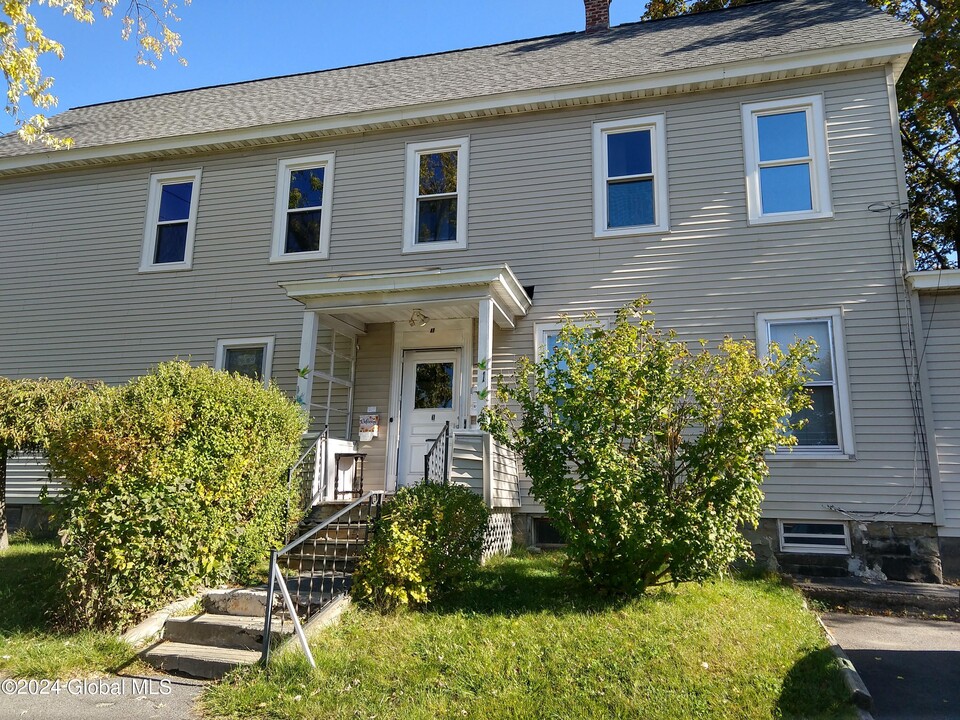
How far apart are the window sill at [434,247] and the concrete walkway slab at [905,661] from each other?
691 centimetres

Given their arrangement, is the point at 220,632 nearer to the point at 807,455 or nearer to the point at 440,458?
the point at 440,458

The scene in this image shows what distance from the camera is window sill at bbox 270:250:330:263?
444 inches

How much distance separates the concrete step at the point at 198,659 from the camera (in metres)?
5.26

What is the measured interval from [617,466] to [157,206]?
10.2 meters

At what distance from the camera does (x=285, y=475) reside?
7.78 m

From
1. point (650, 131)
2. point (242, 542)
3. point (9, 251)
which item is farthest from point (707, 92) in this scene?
point (9, 251)

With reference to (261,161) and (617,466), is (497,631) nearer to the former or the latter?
(617,466)

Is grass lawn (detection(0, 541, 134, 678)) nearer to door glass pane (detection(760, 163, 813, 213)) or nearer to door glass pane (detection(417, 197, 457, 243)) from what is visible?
door glass pane (detection(417, 197, 457, 243))

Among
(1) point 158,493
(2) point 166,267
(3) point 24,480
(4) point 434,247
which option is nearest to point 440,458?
(1) point 158,493

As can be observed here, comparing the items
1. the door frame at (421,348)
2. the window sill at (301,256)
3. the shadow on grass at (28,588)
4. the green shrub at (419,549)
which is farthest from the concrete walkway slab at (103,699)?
the window sill at (301,256)

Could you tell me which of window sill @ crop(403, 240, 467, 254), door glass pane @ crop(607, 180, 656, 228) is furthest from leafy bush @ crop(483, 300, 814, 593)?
window sill @ crop(403, 240, 467, 254)

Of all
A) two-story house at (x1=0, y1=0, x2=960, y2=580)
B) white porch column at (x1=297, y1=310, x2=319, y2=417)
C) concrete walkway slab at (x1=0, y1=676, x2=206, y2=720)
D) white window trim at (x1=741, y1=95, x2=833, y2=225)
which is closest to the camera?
concrete walkway slab at (x1=0, y1=676, x2=206, y2=720)

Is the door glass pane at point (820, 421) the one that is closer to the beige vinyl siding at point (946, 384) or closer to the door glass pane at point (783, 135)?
the beige vinyl siding at point (946, 384)

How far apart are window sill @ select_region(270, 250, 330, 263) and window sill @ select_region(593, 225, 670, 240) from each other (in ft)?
14.5
